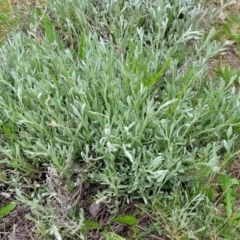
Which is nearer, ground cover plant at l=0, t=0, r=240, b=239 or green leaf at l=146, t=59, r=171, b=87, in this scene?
ground cover plant at l=0, t=0, r=240, b=239

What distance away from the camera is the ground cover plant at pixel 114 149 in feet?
6.56

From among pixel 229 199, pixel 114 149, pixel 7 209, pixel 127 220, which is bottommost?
pixel 229 199

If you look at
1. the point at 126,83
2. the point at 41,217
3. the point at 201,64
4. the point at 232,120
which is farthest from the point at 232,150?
the point at 41,217

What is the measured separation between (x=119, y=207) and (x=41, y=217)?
1.25 ft

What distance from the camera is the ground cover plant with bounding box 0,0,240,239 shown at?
78.7 inches

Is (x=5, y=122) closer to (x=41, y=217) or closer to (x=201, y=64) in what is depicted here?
(x=41, y=217)

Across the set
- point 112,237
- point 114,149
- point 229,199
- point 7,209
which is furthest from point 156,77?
point 7,209

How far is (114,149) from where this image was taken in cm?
195

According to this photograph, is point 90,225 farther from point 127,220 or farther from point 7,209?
point 7,209

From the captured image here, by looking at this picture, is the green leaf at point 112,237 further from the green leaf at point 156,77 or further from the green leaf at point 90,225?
the green leaf at point 156,77

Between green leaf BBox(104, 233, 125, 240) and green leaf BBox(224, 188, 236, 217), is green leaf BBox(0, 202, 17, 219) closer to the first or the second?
green leaf BBox(104, 233, 125, 240)

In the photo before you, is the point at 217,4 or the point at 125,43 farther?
the point at 217,4

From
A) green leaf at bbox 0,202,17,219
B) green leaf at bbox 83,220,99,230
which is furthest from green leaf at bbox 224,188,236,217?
green leaf at bbox 0,202,17,219

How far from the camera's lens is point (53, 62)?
7.68ft
